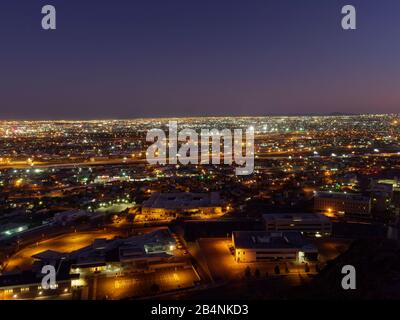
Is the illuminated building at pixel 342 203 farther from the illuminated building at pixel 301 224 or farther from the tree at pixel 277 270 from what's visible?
the tree at pixel 277 270

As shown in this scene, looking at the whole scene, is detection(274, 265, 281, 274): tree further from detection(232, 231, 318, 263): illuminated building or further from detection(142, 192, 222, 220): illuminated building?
detection(142, 192, 222, 220): illuminated building

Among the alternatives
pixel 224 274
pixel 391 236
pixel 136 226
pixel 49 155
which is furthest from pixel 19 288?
pixel 49 155

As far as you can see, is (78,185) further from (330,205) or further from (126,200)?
(330,205)

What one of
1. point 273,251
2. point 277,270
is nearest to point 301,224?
point 273,251

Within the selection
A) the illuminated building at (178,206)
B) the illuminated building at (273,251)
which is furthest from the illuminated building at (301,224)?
the illuminated building at (178,206)

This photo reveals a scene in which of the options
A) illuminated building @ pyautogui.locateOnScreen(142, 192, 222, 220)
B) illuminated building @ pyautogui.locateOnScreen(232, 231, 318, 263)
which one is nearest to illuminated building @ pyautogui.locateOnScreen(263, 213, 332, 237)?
illuminated building @ pyautogui.locateOnScreen(232, 231, 318, 263)
